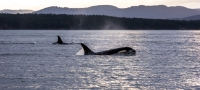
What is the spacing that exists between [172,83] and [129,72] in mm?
5937

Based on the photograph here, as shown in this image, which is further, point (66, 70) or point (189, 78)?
point (66, 70)

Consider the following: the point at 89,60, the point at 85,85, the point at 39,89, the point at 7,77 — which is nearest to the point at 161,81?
the point at 85,85

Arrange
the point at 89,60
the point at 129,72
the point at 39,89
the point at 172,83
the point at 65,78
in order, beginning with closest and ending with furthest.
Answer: the point at 39,89 → the point at 172,83 → the point at 65,78 → the point at 129,72 → the point at 89,60

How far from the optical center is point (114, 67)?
37.3m

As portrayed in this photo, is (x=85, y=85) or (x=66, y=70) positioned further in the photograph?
(x=66, y=70)

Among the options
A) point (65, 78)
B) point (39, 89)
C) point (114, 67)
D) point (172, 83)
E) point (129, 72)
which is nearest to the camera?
point (39, 89)

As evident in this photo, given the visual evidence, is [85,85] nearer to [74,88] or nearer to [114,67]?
[74,88]

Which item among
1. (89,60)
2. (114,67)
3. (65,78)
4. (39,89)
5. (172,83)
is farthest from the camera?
(89,60)

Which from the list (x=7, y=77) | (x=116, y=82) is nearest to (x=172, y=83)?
(x=116, y=82)

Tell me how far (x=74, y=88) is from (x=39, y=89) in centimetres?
183

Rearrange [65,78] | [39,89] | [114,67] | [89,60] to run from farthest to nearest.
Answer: [89,60], [114,67], [65,78], [39,89]

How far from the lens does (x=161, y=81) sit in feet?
96.6

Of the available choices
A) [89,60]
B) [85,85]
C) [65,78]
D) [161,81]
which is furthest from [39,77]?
[89,60]

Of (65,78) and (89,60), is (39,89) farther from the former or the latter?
(89,60)
